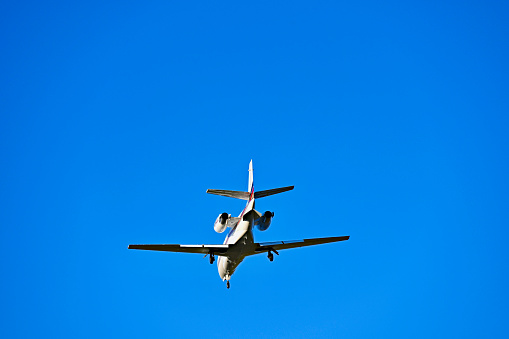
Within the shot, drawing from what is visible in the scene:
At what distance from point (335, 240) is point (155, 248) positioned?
49.4ft

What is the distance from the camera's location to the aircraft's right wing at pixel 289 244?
45.3 metres

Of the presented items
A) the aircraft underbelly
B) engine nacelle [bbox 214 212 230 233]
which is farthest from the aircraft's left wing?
engine nacelle [bbox 214 212 230 233]

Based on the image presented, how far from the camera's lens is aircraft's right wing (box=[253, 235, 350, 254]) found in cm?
4532

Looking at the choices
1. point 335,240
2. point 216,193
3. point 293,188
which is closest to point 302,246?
point 335,240

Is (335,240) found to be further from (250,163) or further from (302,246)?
(250,163)

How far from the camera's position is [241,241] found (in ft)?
140

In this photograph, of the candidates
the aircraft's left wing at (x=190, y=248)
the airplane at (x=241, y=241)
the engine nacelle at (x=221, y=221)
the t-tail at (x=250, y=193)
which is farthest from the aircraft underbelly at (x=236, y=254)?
the t-tail at (x=250, y=193)

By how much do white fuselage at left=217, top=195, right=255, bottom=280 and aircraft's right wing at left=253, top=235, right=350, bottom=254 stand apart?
1.12 metres

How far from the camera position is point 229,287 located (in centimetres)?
4747

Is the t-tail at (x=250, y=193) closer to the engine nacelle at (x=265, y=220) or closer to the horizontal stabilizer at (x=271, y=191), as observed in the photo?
the horizontal stabilizer at (x=271, y=191)

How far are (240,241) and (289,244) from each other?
5548 millimetres

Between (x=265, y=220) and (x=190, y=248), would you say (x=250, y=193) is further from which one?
(x=190, y=248)

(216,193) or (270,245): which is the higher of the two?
(216,193)

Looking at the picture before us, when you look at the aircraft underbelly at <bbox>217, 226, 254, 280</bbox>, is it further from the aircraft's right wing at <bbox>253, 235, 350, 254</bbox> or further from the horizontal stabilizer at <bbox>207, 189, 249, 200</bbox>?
the horizontal stabilizer at <bbox>207, 189, 249, 200</bbox>
